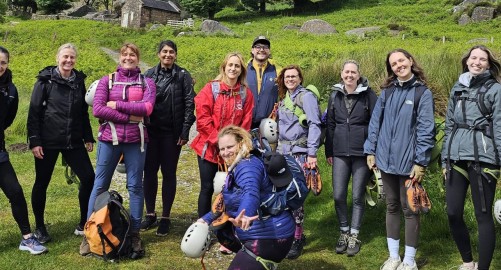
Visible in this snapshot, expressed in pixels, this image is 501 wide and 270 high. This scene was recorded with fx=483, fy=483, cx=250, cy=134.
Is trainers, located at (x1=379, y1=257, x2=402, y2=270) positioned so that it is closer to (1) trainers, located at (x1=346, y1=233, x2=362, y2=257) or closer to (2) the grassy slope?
(2) the grassy slope

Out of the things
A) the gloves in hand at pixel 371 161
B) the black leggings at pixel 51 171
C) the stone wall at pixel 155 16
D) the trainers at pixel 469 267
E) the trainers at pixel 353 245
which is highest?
the stone wall at pixel 155 16

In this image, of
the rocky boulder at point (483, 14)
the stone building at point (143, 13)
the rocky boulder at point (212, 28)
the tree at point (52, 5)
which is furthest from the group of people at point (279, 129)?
the tree at point (52, 5)

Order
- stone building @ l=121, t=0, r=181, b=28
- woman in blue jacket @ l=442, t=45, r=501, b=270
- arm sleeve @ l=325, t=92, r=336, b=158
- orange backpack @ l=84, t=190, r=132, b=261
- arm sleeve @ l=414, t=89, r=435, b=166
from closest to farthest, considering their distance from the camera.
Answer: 1. woman in blue jacket @ l=442, t=45, r=501, b=270
2. arm sleeve @ l=414, t=89, r=435, b=166
3. orange backpack @ l=84, t=190, r=132, b=261
4. arm sleeve @ l=325, t=92, r=336, b=158
5. stone building @ l=121, t=0, r=181, b=28

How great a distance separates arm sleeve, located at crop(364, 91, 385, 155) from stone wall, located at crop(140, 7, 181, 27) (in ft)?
145

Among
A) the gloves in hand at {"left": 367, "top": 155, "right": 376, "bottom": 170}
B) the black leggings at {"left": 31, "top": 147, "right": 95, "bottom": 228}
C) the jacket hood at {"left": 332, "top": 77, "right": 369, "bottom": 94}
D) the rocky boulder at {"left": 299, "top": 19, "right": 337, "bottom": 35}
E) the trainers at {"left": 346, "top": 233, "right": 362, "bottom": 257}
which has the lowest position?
the trainers at {"left": 346, "top": 233, "right": 362, "bottom": 257}

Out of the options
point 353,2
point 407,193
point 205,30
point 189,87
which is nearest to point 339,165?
point 407,193

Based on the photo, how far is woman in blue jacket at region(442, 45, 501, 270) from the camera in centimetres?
418

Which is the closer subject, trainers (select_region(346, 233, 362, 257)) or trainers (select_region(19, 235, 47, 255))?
trainers (select_region(19, 235, 47, 255))

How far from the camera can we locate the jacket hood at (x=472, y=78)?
14.1 feet

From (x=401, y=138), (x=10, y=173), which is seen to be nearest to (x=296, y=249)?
(x=401, y=138)

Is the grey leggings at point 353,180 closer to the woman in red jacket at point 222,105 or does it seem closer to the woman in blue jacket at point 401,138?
the woman in blue jacket at point 401,138

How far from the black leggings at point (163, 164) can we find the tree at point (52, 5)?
199ft

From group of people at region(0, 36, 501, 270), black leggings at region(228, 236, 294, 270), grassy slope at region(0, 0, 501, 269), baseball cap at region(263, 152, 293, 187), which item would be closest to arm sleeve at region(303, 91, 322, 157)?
group of people at region(0, 36, 501, 270)

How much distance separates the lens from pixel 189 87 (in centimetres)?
562
